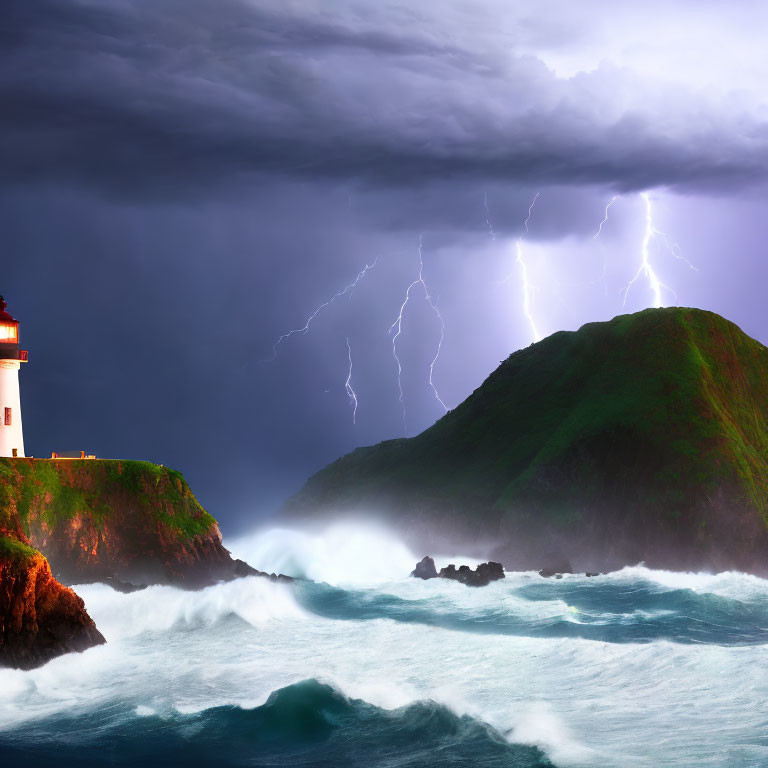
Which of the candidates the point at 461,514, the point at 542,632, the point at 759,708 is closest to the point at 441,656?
the point at 542,632

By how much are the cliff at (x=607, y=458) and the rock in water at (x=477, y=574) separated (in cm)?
1763

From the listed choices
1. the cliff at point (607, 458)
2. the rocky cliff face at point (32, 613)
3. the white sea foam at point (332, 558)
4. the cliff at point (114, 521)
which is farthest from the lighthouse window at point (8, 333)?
the cliff at point (607, 458)

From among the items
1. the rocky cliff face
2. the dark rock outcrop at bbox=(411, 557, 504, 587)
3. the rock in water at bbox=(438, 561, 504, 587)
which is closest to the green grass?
the rocky cliff face

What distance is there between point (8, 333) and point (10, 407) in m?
4.34

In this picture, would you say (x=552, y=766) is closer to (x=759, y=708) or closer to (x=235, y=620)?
(x=759, y=708)

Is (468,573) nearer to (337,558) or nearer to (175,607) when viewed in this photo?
(337,558)

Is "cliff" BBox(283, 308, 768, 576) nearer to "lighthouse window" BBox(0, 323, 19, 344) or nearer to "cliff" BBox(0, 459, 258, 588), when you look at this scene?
"cliff" BBox(0, 459, 258, 588)

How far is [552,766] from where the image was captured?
86.4 ft

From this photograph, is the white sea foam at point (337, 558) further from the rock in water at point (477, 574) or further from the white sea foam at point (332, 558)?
the rock in water at point (477, 574)

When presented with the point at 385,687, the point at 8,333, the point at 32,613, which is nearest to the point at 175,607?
the point at 32,613

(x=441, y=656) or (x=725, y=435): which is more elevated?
(x=725, y=435)

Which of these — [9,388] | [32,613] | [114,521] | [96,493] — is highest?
[9,388]

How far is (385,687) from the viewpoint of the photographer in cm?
3531

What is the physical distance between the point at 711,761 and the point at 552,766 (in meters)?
4.34
